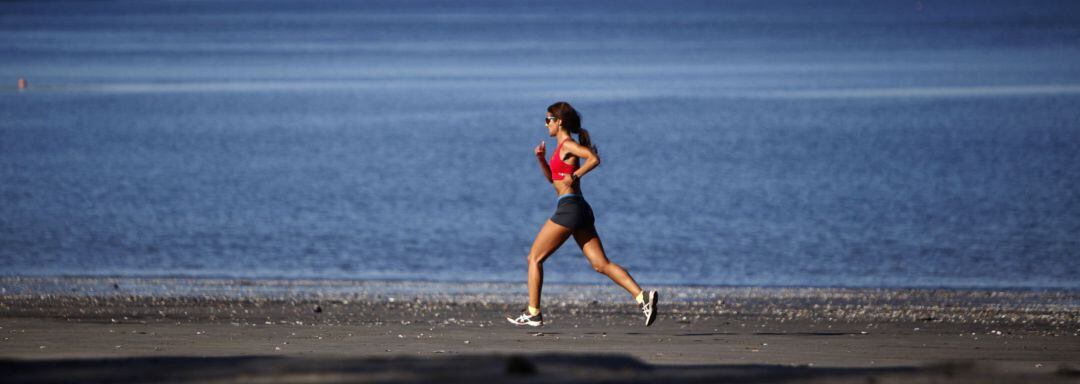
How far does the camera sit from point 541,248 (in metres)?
10.5

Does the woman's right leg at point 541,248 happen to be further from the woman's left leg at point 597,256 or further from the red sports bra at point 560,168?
the red sports bra at point 560,168

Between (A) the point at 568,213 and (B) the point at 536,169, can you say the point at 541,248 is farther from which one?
(B) the point at 536,169

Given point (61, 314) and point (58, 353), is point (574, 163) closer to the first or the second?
point (58, 353)

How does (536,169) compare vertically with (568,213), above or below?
above

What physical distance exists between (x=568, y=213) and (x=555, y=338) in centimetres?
79

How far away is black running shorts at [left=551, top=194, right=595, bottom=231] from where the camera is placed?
1029 cm

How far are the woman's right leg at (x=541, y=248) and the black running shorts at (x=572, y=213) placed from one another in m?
0.04

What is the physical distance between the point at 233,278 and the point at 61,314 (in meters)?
4.80

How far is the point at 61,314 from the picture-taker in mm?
12188

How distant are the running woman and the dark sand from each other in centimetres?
27

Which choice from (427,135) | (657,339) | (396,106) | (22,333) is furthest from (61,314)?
(396,106)

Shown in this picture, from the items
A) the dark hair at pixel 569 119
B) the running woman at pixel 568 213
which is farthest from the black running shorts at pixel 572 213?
the dark hair at pixel 569 119

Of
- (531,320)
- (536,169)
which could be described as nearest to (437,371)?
(531,320)

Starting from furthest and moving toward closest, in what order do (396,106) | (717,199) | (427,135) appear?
1. (396,106)
2. (427,135)
3. (717,199)
